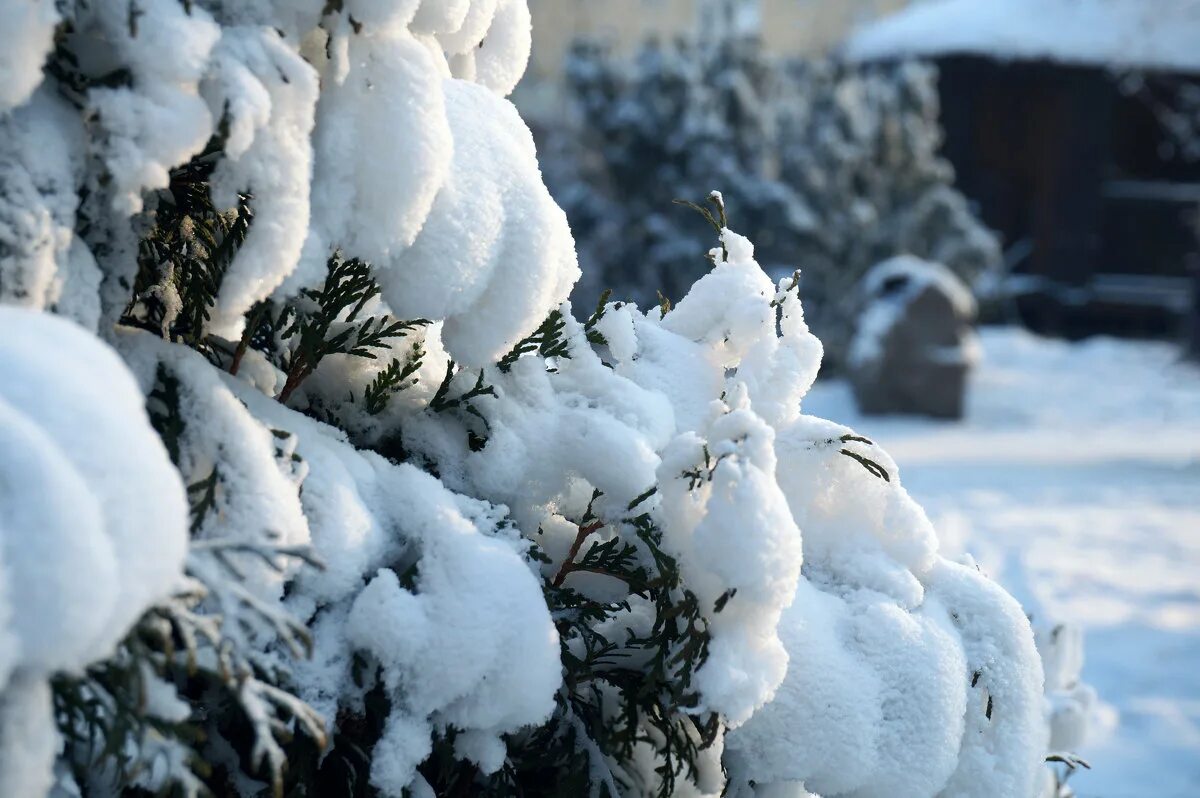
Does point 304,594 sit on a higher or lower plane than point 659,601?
lower

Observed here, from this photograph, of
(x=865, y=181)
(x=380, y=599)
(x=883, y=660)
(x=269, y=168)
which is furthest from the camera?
(x=865, y=181)

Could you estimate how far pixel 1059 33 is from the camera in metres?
16.2

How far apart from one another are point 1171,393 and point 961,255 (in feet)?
8.57

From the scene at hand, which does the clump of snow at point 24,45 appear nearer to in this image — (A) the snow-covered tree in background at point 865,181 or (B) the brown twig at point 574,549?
(B) the brown twig at point 574,549

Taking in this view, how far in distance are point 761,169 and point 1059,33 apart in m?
6.16

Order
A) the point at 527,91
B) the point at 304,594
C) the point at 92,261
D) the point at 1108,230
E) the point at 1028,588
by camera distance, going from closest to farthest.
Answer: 1. the point at 92,261
2. the point at 304,594
3. the point at 1028,588
4. the point at 1108,230
5. the point at 527,91

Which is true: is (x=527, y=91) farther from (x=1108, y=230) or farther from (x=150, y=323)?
(x=150, y=323)

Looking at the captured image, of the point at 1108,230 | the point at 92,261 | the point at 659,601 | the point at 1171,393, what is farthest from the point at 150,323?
the point at 1108,230

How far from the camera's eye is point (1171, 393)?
1255 centimetres

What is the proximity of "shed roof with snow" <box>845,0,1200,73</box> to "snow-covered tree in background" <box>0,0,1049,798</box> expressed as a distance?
15.7 metres

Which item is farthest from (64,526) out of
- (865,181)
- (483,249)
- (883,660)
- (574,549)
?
(865,181)

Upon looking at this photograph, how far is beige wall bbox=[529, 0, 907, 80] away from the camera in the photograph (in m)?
21.1

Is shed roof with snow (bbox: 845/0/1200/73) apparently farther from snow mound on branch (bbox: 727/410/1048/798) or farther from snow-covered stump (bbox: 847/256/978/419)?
snow mound on branch (bbox: 727/410/1048/798)

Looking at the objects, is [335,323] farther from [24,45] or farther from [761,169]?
[761,169]
